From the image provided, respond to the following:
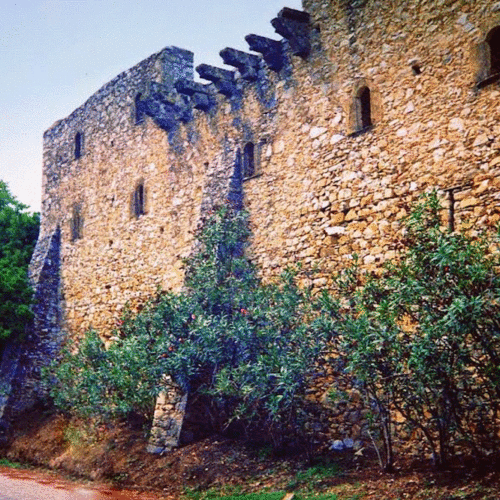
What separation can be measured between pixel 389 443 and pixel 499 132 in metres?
4.39

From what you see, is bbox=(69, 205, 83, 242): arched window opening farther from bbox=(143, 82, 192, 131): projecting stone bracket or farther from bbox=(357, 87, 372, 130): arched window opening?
bbox=(357, 87, 372, 130): arched window opening

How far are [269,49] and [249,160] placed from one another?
2.19 meters

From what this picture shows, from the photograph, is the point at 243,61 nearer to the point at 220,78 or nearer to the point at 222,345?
the point at 220,78

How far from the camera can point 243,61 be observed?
14.3 meters

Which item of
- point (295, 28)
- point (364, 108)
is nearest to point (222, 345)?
point (364, 108)

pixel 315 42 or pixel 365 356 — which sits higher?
pixel 315 42

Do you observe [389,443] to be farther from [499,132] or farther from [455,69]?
[455,69]

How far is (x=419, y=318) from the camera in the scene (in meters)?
9.20

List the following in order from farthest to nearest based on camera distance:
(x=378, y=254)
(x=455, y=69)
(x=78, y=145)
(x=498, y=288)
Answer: (x=78, y=145) < (x=378, y=254) < (x=455, y=69) < (x=498, y=288)

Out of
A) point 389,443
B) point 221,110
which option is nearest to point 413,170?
point 389,443

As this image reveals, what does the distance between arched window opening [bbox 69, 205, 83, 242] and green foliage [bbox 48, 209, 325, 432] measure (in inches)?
228

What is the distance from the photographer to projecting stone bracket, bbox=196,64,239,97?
48.6 ft

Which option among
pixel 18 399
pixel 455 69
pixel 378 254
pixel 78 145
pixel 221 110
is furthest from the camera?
pixel 78 145

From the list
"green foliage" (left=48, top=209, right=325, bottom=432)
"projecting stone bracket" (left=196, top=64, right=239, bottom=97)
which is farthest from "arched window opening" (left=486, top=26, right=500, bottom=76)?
"projecting stone bracket" (left=196, top=64, right=239, bottom=97)
